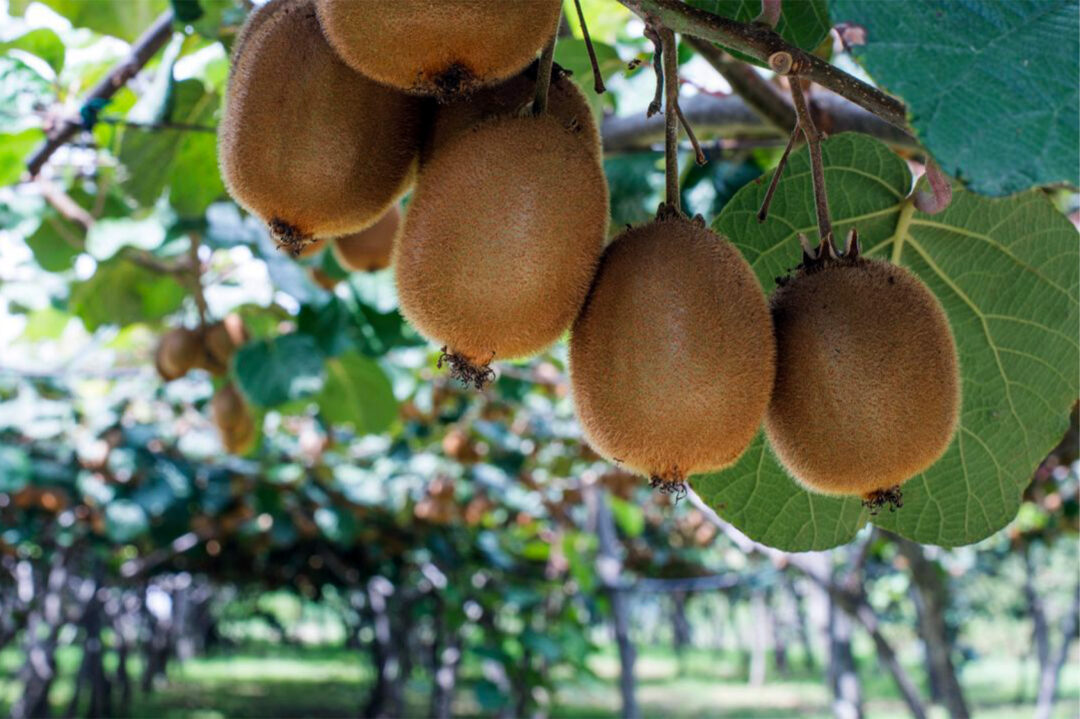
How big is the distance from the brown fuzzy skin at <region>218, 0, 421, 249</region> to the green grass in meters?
9.06

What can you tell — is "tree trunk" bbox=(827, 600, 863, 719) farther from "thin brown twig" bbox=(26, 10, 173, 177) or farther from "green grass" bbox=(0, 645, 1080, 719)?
"green grass" bbox=(0, 645, 1080, 719)

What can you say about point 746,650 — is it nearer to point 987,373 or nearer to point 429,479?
point 429,479

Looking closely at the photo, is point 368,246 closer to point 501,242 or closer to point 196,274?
point 501,242

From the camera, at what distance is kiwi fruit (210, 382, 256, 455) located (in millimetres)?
2895

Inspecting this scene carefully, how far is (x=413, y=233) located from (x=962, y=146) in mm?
376

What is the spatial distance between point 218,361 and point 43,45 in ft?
3.22

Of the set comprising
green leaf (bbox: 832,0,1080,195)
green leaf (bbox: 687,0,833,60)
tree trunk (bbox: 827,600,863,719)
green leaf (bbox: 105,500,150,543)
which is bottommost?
green leaf (bbox: 105,500,150,543)

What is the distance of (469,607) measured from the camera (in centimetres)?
673

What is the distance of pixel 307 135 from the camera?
0.79 metres

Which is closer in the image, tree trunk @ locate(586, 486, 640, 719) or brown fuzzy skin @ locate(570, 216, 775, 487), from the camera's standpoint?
brown fuzzy skin @ locate(570, 216, 775, 487)

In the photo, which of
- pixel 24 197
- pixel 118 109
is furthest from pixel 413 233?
pixel 24 197

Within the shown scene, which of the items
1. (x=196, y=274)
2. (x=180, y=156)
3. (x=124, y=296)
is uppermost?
(x=180, y=156)

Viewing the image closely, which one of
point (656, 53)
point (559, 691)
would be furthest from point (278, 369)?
point (559, 691)

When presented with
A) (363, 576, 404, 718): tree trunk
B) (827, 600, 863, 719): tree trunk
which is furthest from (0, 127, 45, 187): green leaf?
(363, 576, 404, 718): tree trunk
